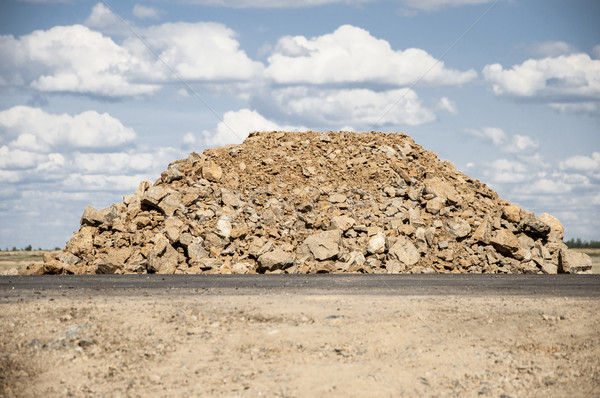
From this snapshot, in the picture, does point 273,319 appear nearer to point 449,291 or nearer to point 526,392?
point 526,392

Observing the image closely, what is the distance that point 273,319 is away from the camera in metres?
13.1

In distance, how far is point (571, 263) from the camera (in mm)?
29094

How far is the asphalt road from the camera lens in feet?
57.6

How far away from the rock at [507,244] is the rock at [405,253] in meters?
4.03

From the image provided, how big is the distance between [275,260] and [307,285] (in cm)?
610

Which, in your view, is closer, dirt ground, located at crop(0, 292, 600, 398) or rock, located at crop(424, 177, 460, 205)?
dirt ground, located at crop(0, 292, 600, 398)

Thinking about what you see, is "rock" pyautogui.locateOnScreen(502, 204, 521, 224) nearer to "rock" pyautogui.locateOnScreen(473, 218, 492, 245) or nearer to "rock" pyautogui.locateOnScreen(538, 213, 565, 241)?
"rock" pyautogui.locateOnScreen(538, 213, 565, 241)

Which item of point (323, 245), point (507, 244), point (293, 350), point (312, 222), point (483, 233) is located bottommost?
point (293, 350)

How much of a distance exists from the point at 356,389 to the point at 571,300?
9384 millimetres

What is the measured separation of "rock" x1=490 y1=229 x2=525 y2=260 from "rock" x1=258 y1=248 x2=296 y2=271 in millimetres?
9926

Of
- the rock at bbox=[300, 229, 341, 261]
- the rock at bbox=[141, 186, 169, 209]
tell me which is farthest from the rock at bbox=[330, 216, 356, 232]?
the rock at bbox=[141, 186, 169, 209]

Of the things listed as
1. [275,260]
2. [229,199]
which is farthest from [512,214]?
[229,199]

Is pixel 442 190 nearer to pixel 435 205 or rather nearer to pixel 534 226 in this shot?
pixel 435 205

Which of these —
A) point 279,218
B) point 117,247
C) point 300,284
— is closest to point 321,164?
point 279,218
